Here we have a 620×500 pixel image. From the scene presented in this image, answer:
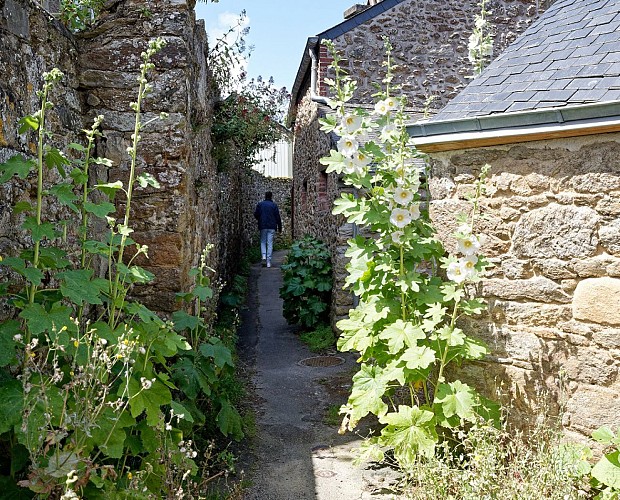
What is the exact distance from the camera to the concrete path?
3.79 meters

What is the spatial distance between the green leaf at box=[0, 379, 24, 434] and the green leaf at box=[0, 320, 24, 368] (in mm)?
101

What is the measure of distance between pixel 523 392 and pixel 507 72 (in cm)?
230

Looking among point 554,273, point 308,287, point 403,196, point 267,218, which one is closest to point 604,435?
point 554,273

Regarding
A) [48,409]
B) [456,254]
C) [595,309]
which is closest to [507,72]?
[456,254]

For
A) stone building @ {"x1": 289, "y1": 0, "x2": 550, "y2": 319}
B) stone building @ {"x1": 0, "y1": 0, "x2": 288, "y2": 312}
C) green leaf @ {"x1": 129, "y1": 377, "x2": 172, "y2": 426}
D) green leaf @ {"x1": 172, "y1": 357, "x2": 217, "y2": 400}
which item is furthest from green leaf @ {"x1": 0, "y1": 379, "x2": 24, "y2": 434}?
stone building @ {"x1": 289, "y1": 0, "x2": 550, "y2": 319}

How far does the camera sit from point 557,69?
3.97 meters

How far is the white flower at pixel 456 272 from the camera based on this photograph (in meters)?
3.58

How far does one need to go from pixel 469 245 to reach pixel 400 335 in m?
0.70

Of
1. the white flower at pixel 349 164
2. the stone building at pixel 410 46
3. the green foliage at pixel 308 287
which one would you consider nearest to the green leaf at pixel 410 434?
the white flower at pixel 349 164

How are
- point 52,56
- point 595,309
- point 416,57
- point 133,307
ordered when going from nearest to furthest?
point 133,307, point 595,309, point 52,56, point 416,57

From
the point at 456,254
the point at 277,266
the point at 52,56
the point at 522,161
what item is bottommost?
the point at 277,266

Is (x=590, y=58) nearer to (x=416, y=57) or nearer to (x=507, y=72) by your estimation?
(x=507, y=72)

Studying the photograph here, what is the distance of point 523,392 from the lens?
12.4ft

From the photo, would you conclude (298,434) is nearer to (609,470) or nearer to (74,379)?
(609,470)
